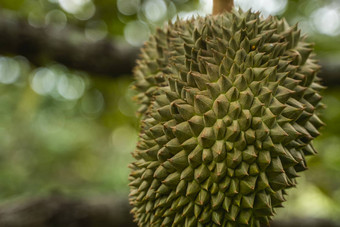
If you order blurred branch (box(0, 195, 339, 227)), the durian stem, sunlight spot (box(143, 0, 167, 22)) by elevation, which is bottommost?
blurred branch (box(0, 195, 339, 227))

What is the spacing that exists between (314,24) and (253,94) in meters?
2.98

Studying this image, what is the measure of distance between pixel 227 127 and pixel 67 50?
1.81 metres

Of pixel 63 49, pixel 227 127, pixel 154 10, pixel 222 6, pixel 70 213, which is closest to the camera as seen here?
pixel 227 127

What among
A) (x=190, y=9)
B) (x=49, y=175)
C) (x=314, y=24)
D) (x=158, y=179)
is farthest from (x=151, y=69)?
(x=49, y=175)

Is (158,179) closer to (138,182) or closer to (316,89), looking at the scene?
(138,182)

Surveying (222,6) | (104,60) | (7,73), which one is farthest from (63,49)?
(7,73)

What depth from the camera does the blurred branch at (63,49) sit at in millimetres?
2410

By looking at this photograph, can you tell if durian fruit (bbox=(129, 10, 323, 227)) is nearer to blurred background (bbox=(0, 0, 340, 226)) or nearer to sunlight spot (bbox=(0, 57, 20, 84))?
blurred background (bbox=(0, 0, 340, 226))

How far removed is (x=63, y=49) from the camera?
2.57 meters

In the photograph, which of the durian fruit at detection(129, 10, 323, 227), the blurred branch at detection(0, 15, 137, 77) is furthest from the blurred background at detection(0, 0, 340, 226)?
the durian fruit at detection(129, 10, 323, 227)

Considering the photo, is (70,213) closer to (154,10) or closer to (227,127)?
(227,127)

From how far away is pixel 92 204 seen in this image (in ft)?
8.28

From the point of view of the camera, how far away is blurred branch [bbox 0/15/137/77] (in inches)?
94.9

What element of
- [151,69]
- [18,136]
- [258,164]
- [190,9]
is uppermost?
[18,136]
